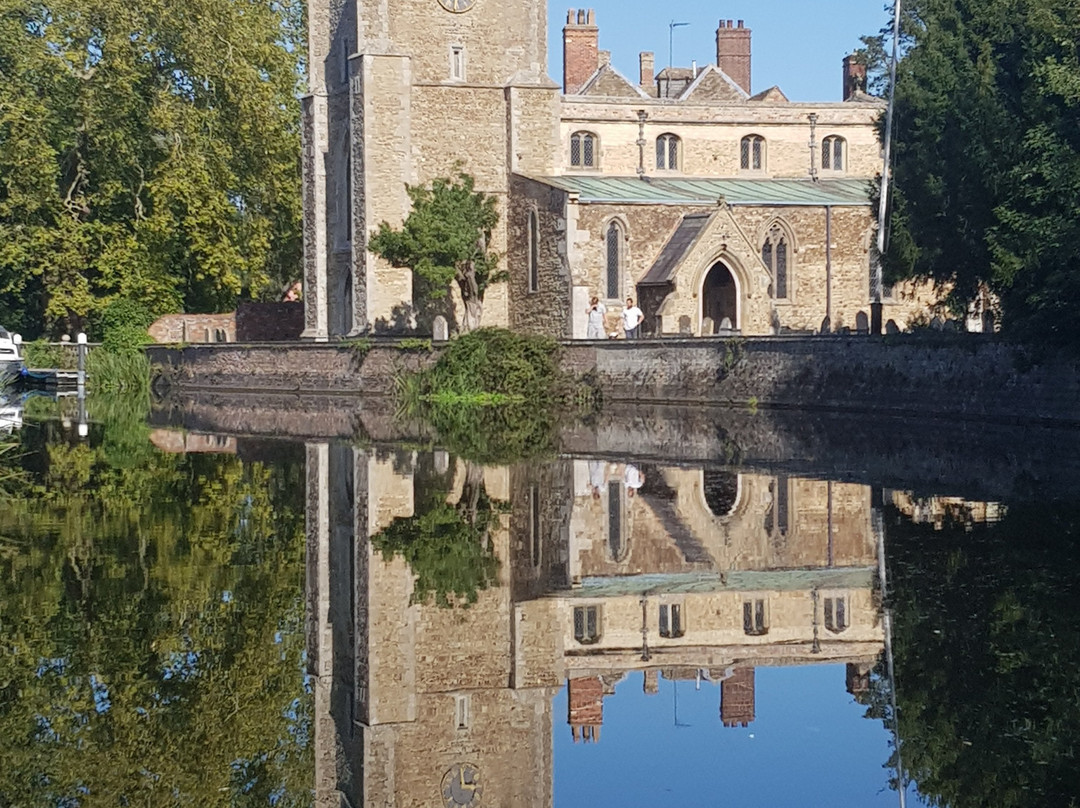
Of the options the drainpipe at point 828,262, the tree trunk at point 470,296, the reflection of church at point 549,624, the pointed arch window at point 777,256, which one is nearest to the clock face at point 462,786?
the reflection of church at point 549,624

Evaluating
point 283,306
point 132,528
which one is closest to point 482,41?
point 283,306

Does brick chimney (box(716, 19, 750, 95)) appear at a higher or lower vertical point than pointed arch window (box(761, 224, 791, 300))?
higher

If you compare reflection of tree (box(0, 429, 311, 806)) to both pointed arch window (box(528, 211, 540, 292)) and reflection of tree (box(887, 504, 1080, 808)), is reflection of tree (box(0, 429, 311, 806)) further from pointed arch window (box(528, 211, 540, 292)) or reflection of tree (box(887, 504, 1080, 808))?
pointed arch window (box(528, 211, 540, 292))

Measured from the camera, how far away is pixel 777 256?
5209 centimetres

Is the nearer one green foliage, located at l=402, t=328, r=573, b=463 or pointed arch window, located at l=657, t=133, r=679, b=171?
green foliage, located at l=402, t=328, r=573, b=463

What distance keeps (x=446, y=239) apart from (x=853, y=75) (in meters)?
29.2

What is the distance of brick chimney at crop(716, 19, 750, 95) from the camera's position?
2749 inches

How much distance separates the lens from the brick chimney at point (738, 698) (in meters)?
10.3

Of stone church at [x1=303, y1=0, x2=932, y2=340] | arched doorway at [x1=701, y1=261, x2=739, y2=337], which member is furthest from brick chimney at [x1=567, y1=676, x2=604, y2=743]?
arched doorway at [x1=701, y1=261, x2=739, y2=337]

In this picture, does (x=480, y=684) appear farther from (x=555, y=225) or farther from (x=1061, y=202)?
(x=555, y=225)

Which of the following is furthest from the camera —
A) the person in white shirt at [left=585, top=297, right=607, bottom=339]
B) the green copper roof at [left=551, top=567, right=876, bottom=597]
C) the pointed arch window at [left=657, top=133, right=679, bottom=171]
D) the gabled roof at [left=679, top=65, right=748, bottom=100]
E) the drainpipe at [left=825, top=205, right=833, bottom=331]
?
the gabled roof at [left=679, top=65, right=748, bottom=100]

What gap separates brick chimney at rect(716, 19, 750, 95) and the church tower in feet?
61.4

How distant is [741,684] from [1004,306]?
2279cm

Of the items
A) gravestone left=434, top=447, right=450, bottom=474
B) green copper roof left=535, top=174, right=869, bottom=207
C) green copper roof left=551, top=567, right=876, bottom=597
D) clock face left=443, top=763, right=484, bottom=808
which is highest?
green copper roof left=535, top=174, right=869, bottom=207
